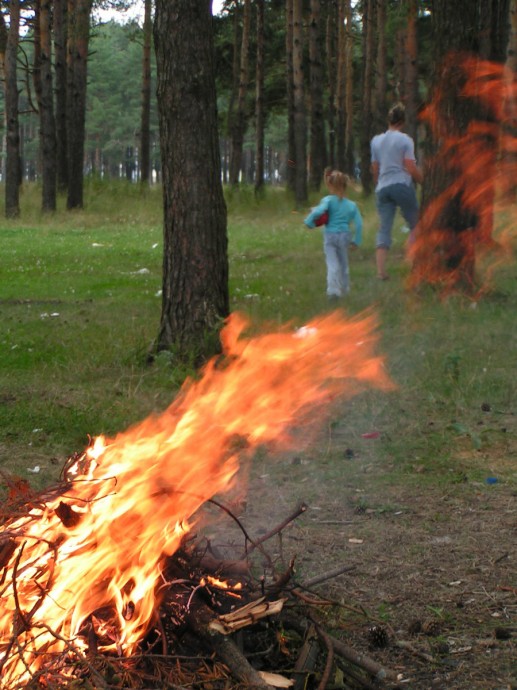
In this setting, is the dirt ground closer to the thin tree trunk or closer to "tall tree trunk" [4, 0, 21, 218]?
"tall tree trunk" [4, 0, 21, 218]

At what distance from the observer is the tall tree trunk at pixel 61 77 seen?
1149 inches

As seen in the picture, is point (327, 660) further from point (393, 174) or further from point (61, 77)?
point (61, 77)

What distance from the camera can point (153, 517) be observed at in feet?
12.6

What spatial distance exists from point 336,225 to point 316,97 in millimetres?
17966

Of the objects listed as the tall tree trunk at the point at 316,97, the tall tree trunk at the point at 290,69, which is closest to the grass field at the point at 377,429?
the tall tree trunk at the point at 316,97

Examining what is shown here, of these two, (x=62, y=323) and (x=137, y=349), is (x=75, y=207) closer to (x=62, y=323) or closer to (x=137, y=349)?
(x=62, y=323)

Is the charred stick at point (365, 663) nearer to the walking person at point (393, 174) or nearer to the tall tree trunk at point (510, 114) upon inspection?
the walking person at point (393, 174)

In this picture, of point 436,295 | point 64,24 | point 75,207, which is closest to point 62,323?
point 436,295

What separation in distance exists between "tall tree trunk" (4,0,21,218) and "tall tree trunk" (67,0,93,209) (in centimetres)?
149

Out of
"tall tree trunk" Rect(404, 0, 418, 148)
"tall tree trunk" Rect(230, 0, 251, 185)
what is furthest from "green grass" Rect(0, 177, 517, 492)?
"tall tree trunk" Rect(230, 0, 251, 185)

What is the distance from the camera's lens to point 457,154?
1138cm

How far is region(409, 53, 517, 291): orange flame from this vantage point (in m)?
11.1

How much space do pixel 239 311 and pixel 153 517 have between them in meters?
6.69

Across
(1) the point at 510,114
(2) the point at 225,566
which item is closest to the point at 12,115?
(1) the point at 510,114
